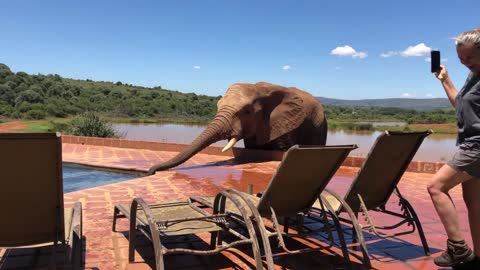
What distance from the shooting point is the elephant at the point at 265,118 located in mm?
8531

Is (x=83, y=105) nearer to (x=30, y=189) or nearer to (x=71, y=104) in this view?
(x=71, y=104)

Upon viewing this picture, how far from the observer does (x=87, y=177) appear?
7422 mm

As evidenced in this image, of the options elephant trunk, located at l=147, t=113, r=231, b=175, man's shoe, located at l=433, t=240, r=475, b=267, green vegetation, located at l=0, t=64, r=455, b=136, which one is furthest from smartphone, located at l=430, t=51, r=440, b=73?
Answer: green vegetation, located at l=0, t=64, r=455, b=136

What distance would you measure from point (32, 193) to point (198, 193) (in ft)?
11.4

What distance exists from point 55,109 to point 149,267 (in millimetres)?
38386

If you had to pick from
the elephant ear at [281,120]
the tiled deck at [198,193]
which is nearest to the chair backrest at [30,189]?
the tiled deck at [198,193]

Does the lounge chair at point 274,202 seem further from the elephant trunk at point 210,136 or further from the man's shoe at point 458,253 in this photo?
the elephant trunk at point 210,136

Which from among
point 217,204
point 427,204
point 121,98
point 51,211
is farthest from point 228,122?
point 121,98

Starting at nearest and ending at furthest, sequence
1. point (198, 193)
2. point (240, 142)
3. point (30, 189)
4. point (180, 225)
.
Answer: point (30, 189) < point (180, 225) < point (198, 193) < point (240, 142)

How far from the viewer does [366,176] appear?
3223mm

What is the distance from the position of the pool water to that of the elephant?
5.11 ft

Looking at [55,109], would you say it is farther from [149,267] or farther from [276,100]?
[149,267]

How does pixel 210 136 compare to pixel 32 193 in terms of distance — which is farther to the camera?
pixel 210 136

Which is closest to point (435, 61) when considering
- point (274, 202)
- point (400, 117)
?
point (274, 202)
